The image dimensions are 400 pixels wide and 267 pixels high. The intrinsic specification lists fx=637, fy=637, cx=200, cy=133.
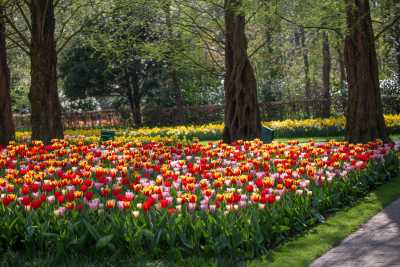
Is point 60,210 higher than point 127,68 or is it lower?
lower

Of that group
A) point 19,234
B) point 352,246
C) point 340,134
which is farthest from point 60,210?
point 340,134

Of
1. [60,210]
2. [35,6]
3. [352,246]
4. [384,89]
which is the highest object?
[35,6]

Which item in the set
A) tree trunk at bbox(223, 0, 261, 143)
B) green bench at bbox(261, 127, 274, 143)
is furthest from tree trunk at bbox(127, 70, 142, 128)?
green bench at bbox(261, 127, 274, 143)

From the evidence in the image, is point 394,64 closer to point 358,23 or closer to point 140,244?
point 358,23

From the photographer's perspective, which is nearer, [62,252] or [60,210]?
[62,252]

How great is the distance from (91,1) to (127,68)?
1095cm

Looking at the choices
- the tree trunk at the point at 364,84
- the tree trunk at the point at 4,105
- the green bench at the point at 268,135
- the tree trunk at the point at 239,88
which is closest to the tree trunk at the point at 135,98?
the tree trunk at the point at 4,105

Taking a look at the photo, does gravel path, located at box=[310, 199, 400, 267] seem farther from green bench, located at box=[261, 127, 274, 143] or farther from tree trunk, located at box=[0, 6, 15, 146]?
tree trunk, located at box=[0, 6, 15, 146]

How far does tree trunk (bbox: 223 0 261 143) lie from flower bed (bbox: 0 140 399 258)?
209 inches

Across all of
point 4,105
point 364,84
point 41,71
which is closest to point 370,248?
point 364,84

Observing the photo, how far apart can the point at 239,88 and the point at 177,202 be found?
8375 millimetres

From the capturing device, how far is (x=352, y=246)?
20.3ft

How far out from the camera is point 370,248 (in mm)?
6043

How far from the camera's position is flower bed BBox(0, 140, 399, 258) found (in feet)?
19.1
